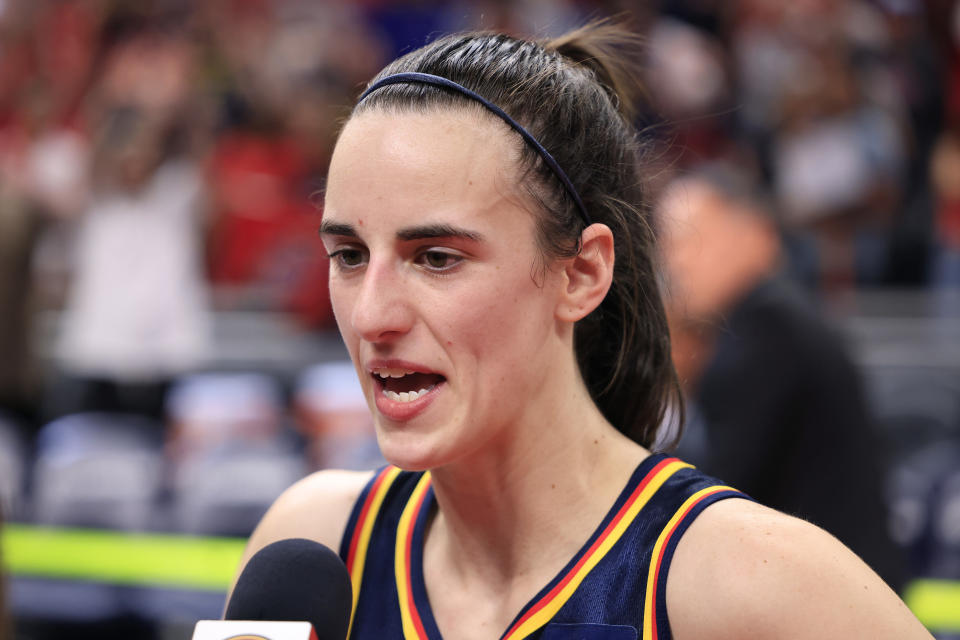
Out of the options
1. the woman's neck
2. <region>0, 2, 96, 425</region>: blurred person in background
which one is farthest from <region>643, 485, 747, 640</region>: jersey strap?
<region>0, 2, 96, 425</region>: blurred person in background

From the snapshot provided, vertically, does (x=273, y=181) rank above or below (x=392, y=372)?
above

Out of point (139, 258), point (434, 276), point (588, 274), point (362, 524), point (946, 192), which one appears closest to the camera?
point (434, 276)

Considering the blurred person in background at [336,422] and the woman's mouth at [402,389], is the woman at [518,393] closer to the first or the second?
the woman's mouth at [402,389]

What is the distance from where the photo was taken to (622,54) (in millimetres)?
1916

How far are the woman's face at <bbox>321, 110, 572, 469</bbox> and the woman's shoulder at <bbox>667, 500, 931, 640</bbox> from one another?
1.02ft

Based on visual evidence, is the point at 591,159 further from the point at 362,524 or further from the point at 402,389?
the point at 362,524

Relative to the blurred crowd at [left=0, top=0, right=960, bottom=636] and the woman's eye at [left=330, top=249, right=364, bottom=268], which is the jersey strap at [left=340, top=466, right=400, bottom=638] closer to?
the woman's eye at [left=330, top=249, right=364, bottom=268]

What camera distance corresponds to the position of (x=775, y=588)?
1.34 m

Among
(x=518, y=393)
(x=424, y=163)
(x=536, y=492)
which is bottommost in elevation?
(x=536, y=492)

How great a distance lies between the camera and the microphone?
134 cm

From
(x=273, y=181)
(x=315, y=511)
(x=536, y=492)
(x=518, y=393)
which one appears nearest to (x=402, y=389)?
(x=518, y=393)

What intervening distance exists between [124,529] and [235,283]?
220 centimetres

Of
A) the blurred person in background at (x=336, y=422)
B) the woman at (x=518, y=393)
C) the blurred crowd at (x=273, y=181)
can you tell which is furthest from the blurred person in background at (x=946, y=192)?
the woman at (x=518, y=393)

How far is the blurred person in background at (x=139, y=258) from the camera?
502cm
